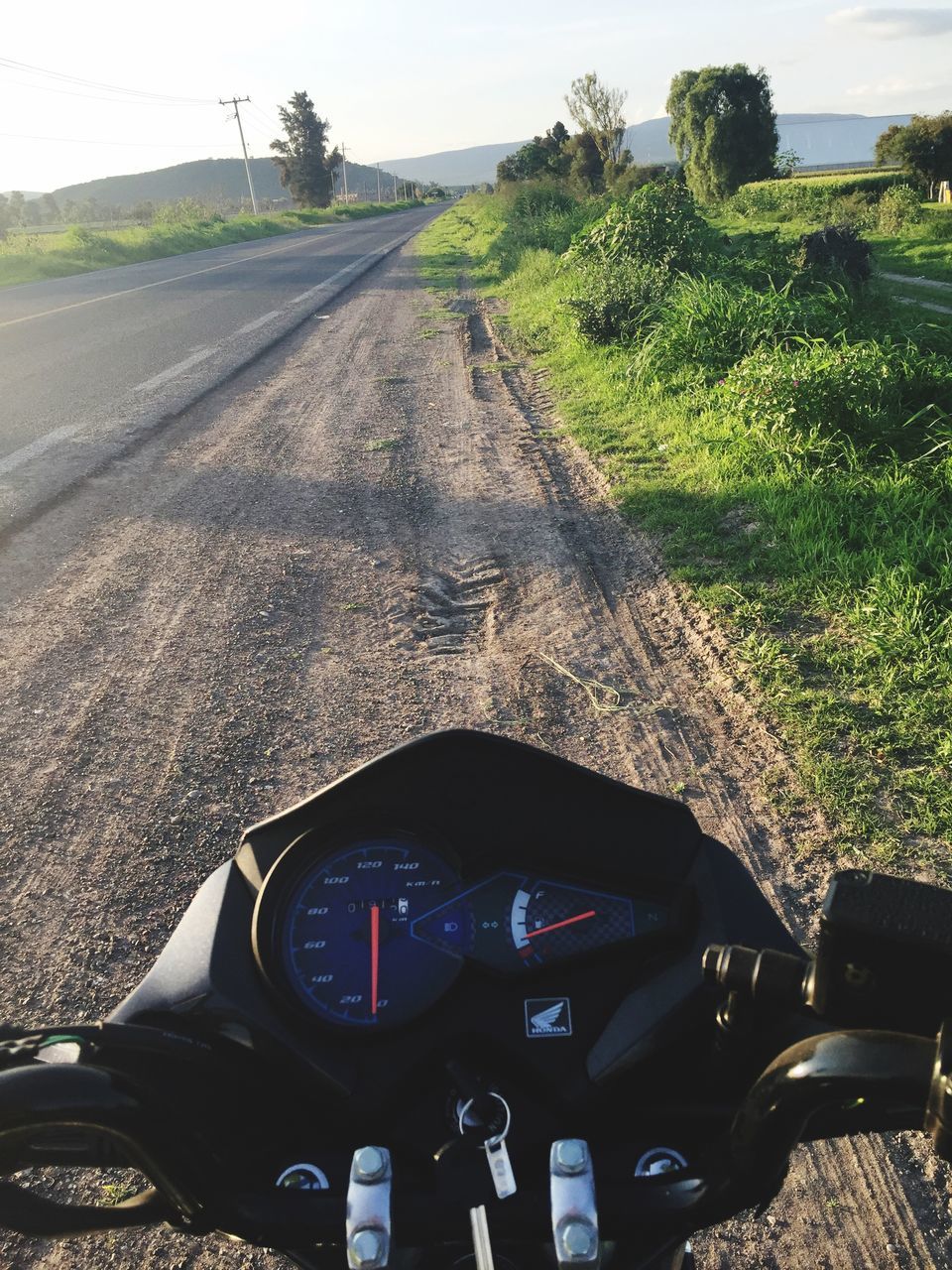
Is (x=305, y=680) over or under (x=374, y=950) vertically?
under

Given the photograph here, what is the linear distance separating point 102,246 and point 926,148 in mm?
23577

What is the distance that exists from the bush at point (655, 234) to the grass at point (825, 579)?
3700mm

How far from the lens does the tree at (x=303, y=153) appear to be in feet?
260

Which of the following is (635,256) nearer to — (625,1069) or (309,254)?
(625,1069)

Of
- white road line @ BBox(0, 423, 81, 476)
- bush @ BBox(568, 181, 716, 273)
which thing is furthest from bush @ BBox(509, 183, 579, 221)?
white road line @ BBox(0, 423, 81, 476)

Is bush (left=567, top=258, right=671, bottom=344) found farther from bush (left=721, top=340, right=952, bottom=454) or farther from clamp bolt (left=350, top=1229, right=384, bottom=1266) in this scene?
clamp bolt (left=350, top=1229, right=384, bottom=1266)

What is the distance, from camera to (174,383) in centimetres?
973

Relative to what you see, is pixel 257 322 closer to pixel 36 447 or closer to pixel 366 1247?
pixel 36 447

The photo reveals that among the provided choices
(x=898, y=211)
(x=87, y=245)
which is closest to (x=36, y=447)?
(x=898, y=211)

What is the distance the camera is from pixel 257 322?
1366 cm

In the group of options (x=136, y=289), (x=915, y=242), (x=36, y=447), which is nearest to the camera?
(x=36, y=447)

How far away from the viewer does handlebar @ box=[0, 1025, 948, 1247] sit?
849 mm

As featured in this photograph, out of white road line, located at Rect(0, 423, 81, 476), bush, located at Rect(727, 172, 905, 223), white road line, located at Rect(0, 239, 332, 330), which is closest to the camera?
white road line, located at Rect(0, 423, 81, 476)

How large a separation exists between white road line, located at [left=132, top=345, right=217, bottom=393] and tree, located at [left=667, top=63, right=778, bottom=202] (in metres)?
25.0
